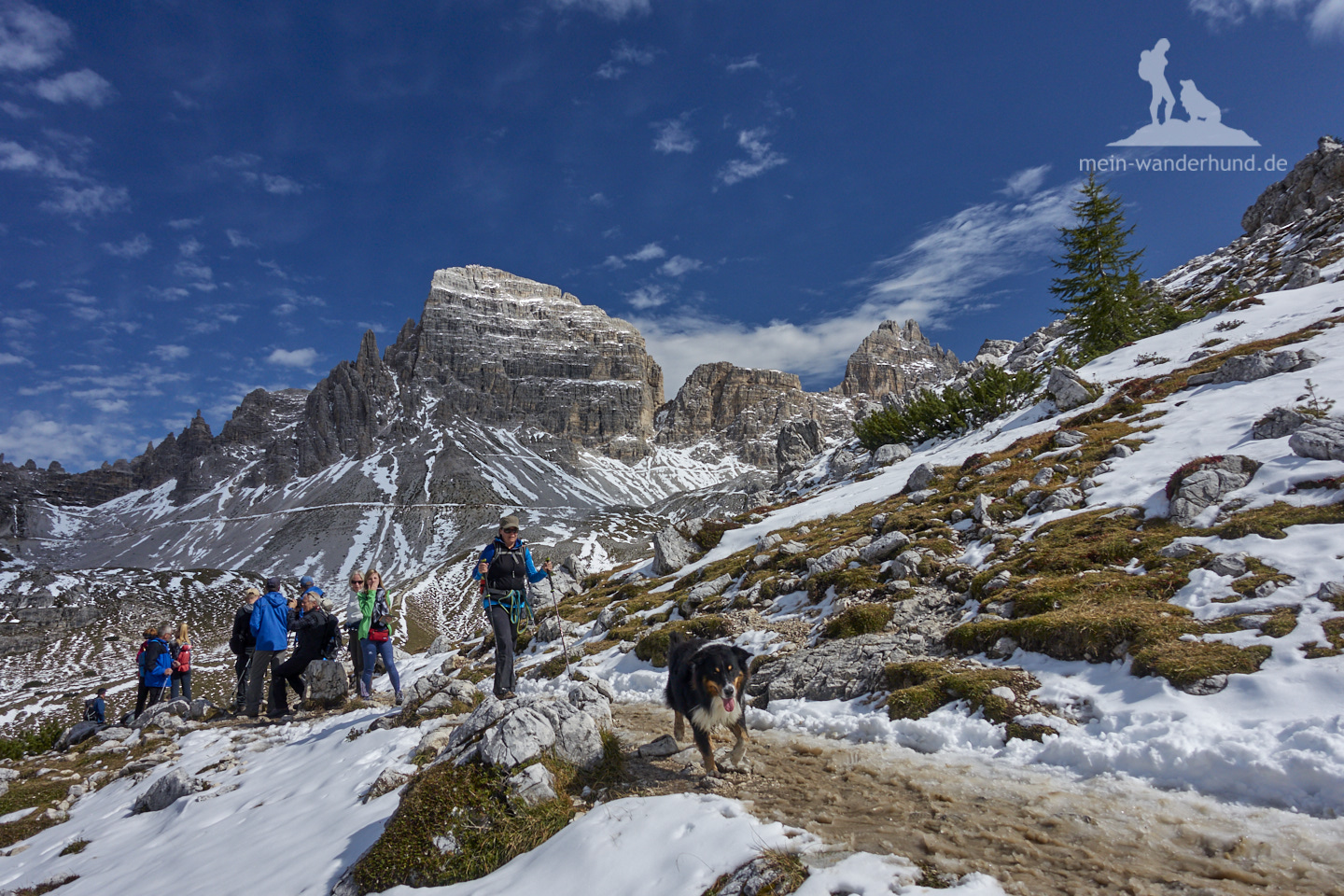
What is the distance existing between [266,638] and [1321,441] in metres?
22.3

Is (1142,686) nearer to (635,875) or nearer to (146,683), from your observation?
(635,875)

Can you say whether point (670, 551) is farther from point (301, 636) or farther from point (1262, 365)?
point (1262, 365)

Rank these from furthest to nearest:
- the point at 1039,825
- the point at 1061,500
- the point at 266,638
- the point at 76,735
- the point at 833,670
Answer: the point at 76,735 → the point at 1061,500 → the point at 266,638 → the point at 833,670 → the point at 1039,825

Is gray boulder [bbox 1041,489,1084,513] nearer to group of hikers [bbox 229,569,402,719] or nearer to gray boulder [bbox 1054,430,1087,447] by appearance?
gray boulder [bbox 1054,430,1087,447]

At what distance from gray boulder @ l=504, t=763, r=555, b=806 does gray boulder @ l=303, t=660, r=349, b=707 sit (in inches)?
417

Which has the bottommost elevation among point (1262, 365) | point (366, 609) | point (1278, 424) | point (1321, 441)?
point (366, 609)

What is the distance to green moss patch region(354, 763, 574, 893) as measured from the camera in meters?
5.25

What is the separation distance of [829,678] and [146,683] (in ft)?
67.0

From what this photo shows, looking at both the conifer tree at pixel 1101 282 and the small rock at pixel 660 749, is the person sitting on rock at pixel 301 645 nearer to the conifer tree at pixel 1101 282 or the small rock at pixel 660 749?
the small rock at pixel 660 749

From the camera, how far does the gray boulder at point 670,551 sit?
27203 millimetres

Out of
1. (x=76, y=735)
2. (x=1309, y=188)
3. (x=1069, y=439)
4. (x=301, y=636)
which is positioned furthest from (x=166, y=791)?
(x=1309, y=188)

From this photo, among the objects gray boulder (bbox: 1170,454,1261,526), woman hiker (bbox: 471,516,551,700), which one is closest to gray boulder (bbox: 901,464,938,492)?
gray boulder (bbox: 1170,454,1261,526)

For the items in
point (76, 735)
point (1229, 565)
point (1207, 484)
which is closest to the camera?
point (1229, 565)

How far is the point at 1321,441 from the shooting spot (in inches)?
414
